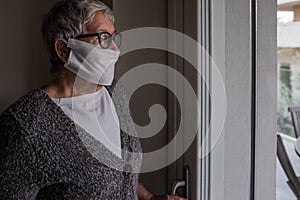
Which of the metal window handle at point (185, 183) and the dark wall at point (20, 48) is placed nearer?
the metal window handle at point (185, 183)

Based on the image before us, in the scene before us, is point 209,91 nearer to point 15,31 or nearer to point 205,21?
point 205,21

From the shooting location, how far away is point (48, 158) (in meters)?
0.98

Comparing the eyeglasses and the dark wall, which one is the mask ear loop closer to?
the eyeglasses

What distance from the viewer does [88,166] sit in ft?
3.33

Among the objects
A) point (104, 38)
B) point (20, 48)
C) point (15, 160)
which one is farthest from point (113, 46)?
point (20, 48)

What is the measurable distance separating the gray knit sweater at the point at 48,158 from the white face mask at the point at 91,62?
0.40 feet

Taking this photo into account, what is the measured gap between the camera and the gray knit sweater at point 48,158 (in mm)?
959

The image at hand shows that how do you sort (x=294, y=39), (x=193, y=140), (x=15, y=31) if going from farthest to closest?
(x=15, y=31), (x=193, y=140), (x=294, y=39)

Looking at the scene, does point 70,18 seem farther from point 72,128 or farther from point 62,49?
point 72,128

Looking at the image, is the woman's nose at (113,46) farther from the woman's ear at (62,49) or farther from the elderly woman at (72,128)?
the woman's ear at (62,49)

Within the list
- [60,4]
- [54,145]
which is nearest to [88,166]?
[54,145]

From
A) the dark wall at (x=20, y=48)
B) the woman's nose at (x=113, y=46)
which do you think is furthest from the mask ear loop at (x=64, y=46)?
the dark wall at (x=20, y=48)

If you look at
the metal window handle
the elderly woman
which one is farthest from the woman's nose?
the metal window handle

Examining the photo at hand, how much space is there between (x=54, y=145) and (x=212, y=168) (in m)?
0.41
